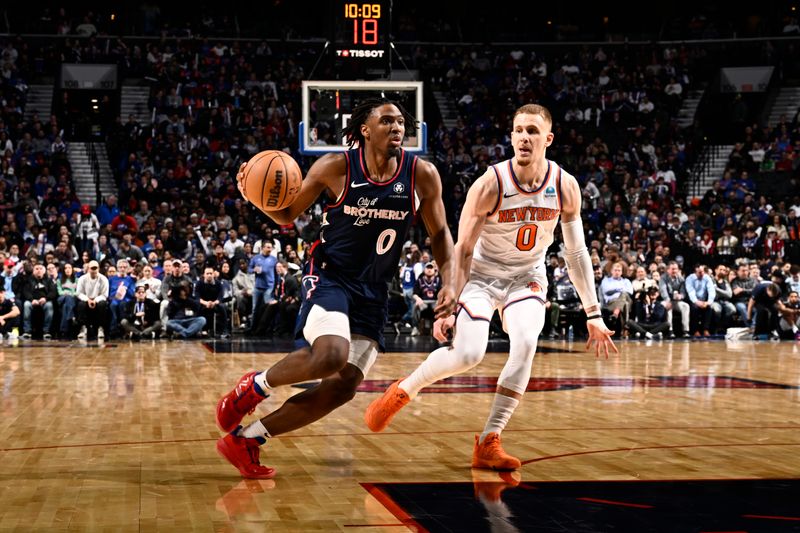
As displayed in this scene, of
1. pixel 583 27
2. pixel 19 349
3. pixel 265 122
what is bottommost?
pixel 19 349

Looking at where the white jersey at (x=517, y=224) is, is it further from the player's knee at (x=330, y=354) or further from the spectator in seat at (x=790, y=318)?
the spectator in seat at (x=790, y=318)

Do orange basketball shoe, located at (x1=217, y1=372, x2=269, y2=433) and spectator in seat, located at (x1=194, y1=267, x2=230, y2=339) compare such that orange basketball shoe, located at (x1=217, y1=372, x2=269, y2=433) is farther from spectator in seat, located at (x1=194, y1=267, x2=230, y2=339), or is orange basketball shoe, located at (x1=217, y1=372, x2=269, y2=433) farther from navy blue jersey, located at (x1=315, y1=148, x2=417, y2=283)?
spectator in seat, located at (x1=194, y1=267, x2=230, y2=339)

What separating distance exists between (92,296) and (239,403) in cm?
1204

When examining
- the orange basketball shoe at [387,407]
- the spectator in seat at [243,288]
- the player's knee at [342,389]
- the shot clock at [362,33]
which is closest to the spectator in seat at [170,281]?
the spectator in seat at [243,288]

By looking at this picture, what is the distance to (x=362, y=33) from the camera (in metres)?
15.7

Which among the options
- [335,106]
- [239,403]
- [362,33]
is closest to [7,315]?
[335,106]

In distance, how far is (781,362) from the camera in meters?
12.6

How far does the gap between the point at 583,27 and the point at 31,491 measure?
30.4 meters

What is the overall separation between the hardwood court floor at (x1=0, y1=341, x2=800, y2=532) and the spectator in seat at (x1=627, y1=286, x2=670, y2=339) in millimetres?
6485

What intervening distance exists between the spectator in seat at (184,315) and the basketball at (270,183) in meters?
11.7

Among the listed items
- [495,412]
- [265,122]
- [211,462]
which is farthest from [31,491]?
[265,122]

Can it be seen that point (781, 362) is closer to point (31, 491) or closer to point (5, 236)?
point (31, 491)

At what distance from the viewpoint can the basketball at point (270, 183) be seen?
4781mm

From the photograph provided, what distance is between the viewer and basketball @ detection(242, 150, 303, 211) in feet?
15.7
